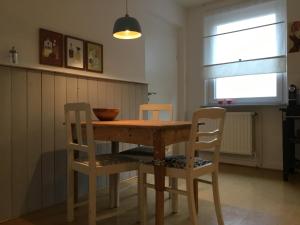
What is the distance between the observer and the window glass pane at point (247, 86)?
3621 millimetres

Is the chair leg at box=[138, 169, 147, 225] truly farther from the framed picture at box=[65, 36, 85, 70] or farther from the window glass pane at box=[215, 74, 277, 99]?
the window glass pane at box=[215, 74, 277, 99]

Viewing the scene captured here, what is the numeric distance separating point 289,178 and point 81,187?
2.33 metres

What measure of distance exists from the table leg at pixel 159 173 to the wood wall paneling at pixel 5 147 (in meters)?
1.16

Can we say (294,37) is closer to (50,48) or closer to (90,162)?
(50,48)

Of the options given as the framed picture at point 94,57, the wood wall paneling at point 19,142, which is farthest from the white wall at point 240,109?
the wood wall paneling at point 19,142

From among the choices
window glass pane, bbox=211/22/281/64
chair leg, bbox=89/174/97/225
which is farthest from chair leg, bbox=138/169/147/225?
window glass pane, bbox=211/22/281/64

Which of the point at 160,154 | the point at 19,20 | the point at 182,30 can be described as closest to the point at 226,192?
the point at 160,154

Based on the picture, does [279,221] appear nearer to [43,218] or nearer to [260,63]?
[43,218]

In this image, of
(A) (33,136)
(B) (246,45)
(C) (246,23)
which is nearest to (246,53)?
(B) (246,45)

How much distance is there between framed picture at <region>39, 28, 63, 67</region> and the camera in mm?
2250

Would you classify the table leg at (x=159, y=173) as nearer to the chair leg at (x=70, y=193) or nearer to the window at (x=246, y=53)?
the chair leg at (x=70, y=193)

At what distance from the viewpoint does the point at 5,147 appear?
200cm

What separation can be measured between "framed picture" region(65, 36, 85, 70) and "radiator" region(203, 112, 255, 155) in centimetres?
223

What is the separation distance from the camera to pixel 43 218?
2.04 m
